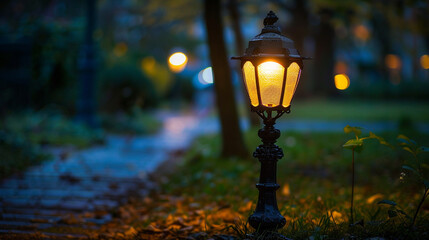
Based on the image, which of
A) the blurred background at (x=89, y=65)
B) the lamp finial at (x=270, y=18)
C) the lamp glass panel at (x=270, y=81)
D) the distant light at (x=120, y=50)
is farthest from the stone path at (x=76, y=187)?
the distant light at (x=120, y=50)

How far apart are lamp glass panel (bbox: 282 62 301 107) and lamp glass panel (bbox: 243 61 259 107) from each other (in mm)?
249

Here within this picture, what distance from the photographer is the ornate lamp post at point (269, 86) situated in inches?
146

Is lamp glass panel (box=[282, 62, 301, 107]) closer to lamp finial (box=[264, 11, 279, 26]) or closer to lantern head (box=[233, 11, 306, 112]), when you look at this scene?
lantern head (box=[233, 11, 306, 112])

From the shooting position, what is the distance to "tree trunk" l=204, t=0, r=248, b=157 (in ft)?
27.2

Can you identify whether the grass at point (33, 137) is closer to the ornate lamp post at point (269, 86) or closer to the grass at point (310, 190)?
the grass at point (310, 190)

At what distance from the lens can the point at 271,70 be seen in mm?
3715

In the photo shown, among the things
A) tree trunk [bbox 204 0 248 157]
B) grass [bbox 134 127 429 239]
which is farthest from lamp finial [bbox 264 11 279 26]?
tree trunk [bbox 204 0 248 157]

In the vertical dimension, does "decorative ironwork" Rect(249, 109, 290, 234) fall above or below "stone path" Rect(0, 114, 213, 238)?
above

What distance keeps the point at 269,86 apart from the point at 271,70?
0.14m

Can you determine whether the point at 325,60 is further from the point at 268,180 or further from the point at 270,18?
the point at 268,180

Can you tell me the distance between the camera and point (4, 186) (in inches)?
255

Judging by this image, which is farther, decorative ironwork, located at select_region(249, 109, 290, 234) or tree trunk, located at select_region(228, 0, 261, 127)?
tree trunk, located at select_region(228, 0, 261, 127)

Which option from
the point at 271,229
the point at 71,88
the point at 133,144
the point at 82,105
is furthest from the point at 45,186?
the point at 71,88

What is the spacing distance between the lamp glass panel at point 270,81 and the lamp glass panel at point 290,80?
0.07 meters
